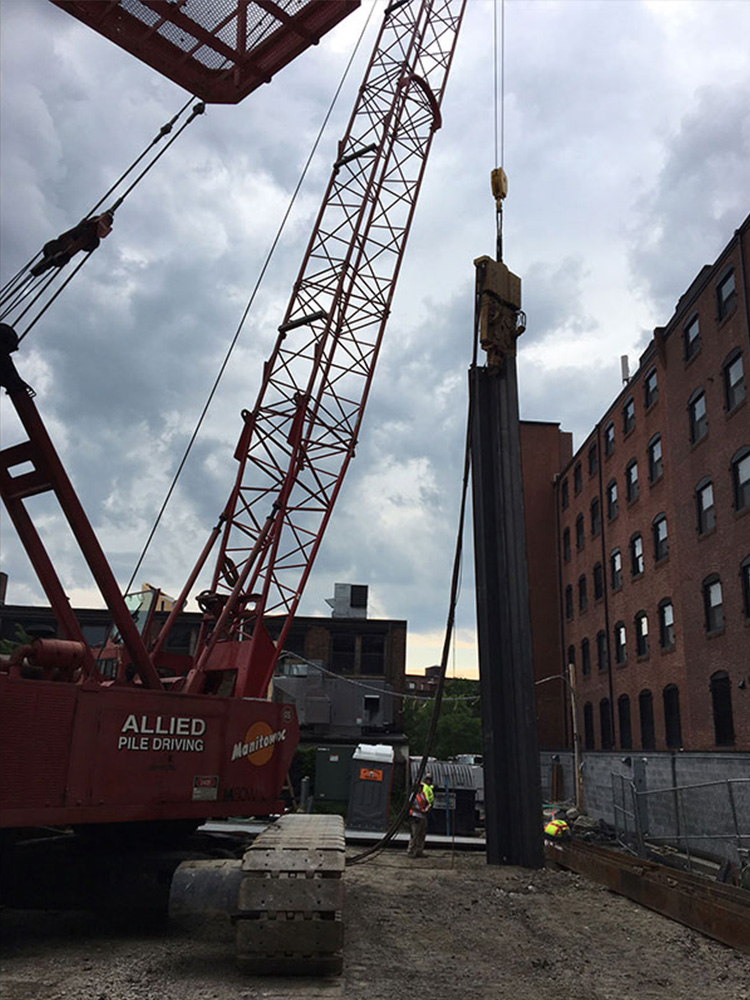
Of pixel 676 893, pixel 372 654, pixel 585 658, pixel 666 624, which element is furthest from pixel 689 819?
pixel 372 654

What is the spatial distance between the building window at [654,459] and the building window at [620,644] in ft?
24.5

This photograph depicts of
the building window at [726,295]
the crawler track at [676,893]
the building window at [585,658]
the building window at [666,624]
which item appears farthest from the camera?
the building window at [585,658]

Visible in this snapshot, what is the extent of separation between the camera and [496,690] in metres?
14.0

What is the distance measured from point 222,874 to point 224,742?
5.36ft

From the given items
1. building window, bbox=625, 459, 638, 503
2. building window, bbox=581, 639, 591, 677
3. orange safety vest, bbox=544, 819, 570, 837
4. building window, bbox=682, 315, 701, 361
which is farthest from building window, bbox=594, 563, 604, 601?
orange safety vest, bbox=544, 819, 570, 837

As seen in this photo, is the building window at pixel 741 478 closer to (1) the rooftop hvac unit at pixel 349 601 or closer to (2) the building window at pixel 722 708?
(2) the building window at pixel 722 708

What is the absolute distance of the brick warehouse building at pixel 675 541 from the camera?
93.9 ft

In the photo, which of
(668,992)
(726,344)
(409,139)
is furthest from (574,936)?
(726,344)

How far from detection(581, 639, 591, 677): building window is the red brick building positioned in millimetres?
A: 59

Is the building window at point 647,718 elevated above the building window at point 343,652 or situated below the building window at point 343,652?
below

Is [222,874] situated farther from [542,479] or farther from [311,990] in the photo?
[542,479]

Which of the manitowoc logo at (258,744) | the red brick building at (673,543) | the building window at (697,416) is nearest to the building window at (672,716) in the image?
the red brick building at (673,543)

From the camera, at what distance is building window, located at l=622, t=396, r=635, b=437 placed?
133 ft

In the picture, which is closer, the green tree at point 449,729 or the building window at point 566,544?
the building window at point 566,544
